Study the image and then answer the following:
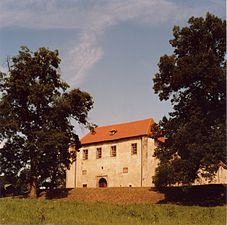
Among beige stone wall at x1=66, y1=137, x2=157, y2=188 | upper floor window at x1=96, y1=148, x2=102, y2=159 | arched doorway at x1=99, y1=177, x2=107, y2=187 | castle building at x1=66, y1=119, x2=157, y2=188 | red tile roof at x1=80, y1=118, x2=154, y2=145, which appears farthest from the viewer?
upper floor window at x1=96, y1=148, x2=102, y2=159

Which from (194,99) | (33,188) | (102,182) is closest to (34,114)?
(33,188)

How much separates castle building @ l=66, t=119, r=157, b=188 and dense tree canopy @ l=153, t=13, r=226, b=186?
721 inches

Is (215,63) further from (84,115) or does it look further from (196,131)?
(84,115)

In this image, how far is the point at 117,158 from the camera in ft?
179

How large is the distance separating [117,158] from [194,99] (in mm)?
24889

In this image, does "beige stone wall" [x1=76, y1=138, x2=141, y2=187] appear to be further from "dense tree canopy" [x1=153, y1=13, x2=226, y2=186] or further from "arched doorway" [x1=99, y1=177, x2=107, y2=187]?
"dense tree canopy" [x1=153, y1=13, x2=226, y2=186]

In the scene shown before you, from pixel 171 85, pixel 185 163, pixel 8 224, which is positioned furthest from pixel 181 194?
pixel 8 224

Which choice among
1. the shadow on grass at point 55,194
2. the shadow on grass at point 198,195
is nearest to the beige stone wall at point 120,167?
the shadow on grass at point 55,194

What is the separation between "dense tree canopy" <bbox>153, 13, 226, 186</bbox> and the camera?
29000 millimetres

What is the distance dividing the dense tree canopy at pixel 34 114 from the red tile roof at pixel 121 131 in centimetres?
1588

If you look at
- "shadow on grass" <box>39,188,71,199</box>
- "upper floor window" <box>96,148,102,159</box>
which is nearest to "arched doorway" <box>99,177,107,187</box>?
"upper floor window" <box>96,148,102,159</box>

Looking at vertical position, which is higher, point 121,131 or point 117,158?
point 121,131

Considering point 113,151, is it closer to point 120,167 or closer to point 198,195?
point 120,167

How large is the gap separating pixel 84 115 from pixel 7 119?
7.47 meters
